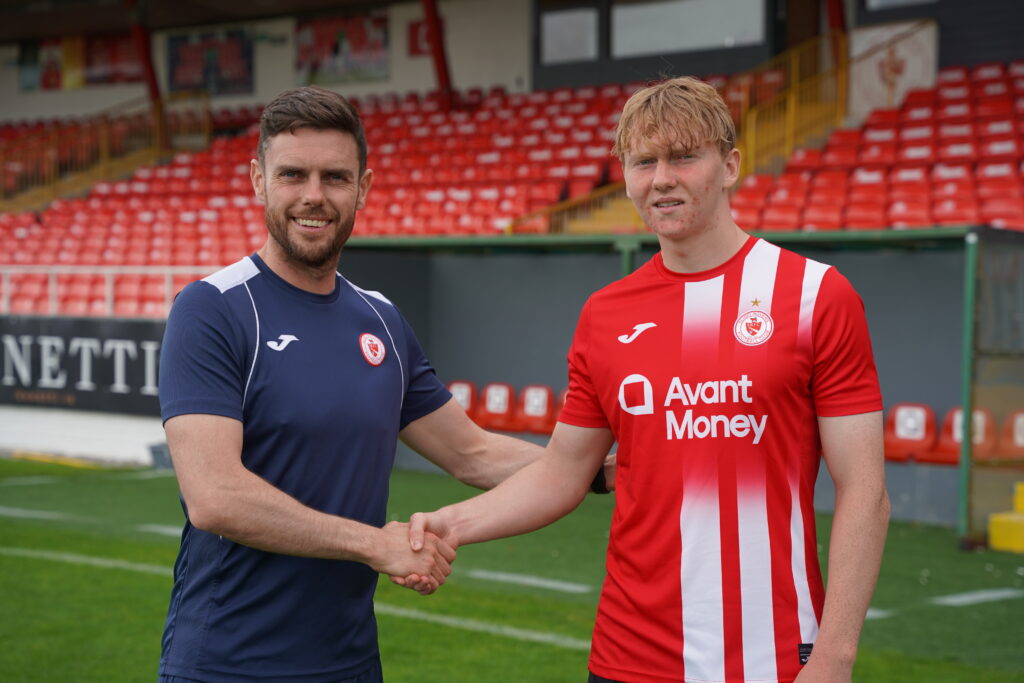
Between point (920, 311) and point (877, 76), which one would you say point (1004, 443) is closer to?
point (920, 311)

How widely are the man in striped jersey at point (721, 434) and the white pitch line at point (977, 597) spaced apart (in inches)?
203

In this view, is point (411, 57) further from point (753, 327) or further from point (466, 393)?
point (753, 327)

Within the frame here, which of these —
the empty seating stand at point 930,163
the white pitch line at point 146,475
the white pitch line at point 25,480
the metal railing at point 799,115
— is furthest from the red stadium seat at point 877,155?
the white pitch line at point 25,480

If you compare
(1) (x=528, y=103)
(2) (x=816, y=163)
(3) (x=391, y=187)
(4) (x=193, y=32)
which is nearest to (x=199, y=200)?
(3) (x=391, y=187)

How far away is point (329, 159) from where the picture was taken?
9.71 ft

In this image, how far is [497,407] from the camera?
44.7 ft

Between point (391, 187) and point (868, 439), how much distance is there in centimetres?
1711

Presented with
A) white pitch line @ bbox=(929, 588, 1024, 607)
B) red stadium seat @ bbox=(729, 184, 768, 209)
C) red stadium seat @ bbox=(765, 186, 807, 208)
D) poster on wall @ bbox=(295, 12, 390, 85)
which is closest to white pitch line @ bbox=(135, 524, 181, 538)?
white pitch line @ bbox=(929, 588, 1024, 607)

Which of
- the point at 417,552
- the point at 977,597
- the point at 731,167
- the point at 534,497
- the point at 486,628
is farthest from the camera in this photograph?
the point at 977,597

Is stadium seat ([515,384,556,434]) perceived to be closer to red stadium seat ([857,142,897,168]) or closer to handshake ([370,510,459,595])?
red stadium seat ([857,142,897,168])

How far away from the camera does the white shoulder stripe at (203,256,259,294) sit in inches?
112

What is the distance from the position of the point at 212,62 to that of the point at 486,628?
22784mm

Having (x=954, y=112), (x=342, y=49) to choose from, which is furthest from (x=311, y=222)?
(x=342, y=49)

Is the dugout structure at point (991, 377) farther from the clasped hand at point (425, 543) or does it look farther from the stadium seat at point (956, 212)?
the clasped hand at point (425, 543)
